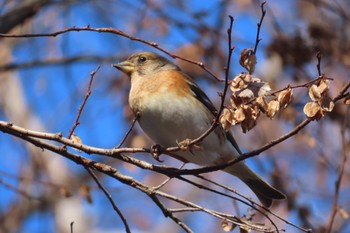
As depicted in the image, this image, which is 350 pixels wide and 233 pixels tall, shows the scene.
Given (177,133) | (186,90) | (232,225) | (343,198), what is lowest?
(232,225)

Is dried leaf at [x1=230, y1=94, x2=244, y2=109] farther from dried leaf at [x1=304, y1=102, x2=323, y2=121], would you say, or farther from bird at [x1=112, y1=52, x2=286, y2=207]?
bird at [x1=112, y1=52, x2=286, y2=207]

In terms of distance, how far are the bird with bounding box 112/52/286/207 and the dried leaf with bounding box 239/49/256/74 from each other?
1.04m

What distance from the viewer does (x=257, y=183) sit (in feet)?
13.7

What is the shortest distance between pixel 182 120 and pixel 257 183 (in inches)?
29.3

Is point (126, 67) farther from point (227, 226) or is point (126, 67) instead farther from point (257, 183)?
point (227, 226)

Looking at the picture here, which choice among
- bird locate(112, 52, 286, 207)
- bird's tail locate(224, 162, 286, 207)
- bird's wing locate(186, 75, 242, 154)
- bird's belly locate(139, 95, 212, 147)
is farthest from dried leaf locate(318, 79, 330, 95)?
bird's tail locate(224, 162, 286, 207)

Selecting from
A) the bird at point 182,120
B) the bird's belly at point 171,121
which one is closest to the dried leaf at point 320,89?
the bird at point 182,120

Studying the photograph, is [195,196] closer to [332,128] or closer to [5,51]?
[332,128]

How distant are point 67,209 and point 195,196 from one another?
232 cm

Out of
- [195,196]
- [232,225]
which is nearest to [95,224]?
[195,196]

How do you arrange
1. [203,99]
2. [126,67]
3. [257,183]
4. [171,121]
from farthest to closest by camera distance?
[126,67]
[257,183]
[203,99]
[171,121]

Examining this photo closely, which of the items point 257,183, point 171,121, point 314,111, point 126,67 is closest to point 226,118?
point 314,111

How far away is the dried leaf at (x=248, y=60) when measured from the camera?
269cm

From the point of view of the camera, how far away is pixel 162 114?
379 cm
